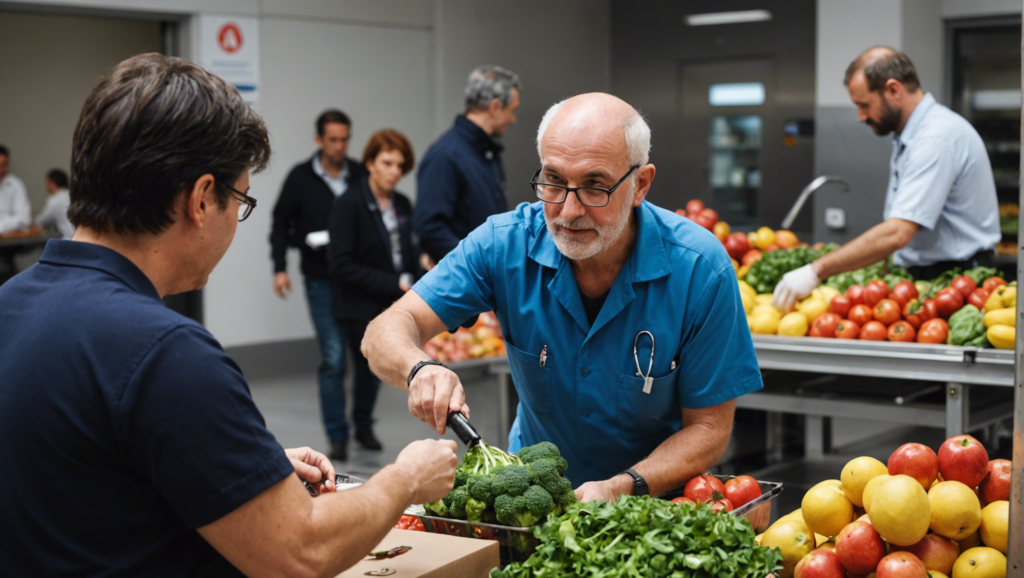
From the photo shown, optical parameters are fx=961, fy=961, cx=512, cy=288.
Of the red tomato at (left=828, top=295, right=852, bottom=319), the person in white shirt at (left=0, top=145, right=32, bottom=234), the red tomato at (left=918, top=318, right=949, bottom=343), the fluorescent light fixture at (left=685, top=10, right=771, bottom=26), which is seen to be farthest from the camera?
the fluorescent light fixture at (left=685, top=10, right=771, bottom=26)

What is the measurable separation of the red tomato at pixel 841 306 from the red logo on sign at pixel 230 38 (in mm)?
5689

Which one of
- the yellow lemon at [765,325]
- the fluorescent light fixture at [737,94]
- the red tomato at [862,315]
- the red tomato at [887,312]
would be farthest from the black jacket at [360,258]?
the fluorescent light fixture at [737,94]

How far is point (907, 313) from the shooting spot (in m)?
3.71

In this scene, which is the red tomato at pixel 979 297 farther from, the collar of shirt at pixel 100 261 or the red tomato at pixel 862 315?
the collar of shirt at pixel 100 261

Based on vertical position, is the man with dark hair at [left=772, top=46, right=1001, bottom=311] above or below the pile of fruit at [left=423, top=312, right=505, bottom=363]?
above

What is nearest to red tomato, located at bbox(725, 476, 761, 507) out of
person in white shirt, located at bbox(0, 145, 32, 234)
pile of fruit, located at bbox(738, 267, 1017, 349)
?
pile of fruit, located at bbox(738, 267, 1017, 349)

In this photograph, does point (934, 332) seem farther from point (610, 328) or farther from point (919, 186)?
point (610, 328)

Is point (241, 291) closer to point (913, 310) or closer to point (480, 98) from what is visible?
point (480, 98)

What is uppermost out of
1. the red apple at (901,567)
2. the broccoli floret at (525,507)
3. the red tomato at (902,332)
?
the red tomato at (902,332)

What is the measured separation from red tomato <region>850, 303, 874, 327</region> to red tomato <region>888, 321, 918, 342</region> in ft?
0.43

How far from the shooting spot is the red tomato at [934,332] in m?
3.54

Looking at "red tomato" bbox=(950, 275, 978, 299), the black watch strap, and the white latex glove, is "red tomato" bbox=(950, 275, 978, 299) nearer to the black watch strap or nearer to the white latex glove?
the white latex glove

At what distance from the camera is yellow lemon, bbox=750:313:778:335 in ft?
13.0

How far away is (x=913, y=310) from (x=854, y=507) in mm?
2225
